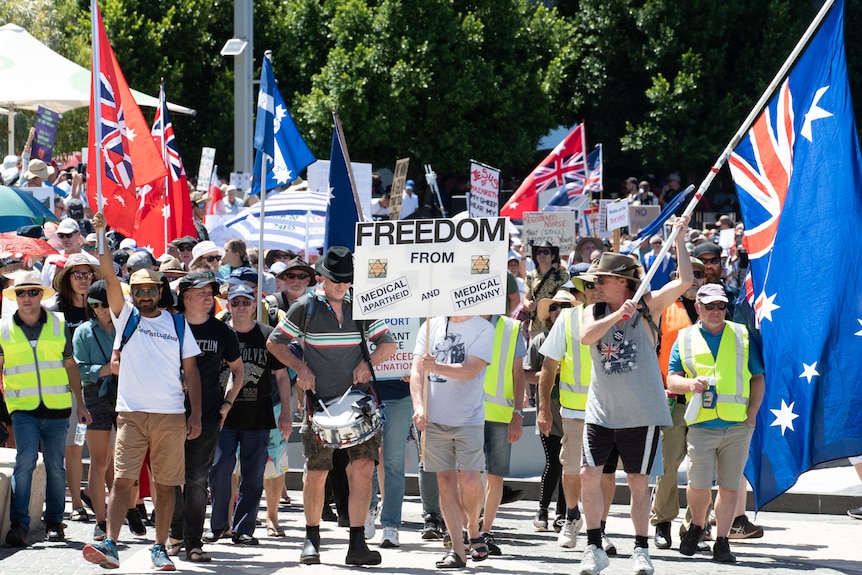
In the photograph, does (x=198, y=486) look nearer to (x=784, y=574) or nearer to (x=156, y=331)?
(x=156, y=331)

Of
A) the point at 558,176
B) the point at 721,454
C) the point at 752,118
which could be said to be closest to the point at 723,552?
the point at 721,454

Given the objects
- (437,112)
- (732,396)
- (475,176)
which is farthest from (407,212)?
(732,396)

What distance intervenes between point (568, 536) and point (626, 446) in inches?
58.9

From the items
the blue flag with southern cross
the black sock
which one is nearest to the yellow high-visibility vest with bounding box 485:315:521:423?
the black sock

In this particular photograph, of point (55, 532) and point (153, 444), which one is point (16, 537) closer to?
point (55, 532)

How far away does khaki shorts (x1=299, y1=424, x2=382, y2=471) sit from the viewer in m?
8.77

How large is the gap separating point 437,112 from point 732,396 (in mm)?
24473

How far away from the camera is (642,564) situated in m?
8.29

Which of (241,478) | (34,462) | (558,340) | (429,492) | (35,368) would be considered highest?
(558,340)

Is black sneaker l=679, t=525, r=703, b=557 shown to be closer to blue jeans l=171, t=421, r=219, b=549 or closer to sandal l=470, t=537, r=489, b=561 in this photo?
sandal l=470, t=537, r=489, b=561

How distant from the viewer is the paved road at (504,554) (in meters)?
8.58

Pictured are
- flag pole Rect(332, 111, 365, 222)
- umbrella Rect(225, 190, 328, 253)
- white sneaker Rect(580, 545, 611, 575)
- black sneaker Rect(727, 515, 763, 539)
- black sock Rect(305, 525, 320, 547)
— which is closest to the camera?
white sneaker Rect(580, 545, 611, 575)

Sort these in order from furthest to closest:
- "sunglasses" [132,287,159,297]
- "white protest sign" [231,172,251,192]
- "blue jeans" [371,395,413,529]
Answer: "white protest sign" [231,172,251,192] → "blue jeans" [371,395,413,529] → "sunglasses" [132,287,159,297]

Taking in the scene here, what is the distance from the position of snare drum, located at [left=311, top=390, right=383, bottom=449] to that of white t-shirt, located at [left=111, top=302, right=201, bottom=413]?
2.84ft
